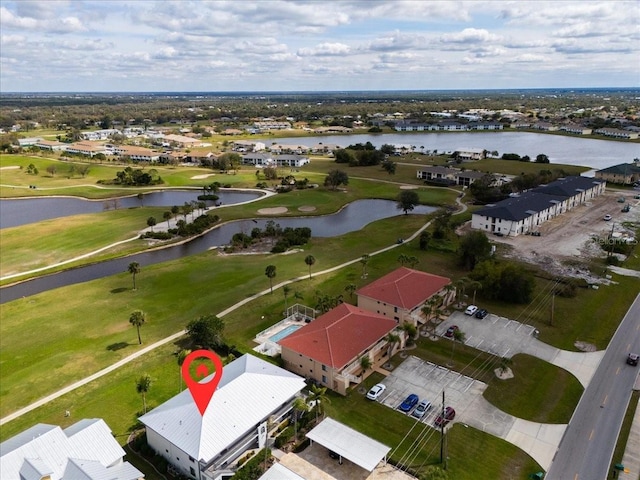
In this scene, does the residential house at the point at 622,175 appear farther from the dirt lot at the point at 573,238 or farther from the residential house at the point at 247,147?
the residential house at the point at 247,147

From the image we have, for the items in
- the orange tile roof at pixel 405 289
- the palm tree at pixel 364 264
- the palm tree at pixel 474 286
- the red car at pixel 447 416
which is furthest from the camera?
the palm tree at pixel 364 264

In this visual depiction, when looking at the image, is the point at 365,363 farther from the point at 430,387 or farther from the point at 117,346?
the point at 117,346

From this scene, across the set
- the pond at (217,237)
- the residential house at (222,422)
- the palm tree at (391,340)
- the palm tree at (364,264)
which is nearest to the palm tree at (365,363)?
the palm tree at (391,340)

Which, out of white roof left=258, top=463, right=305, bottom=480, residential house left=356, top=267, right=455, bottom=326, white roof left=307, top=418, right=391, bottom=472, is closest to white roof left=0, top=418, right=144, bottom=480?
white roof left=258, top=463, right=305, bottom=480

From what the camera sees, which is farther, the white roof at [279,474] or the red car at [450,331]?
the red car at [450,331]

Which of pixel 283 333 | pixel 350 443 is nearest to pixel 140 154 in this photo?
pixel 283 333

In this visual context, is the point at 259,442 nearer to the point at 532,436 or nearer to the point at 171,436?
the point at 171,436

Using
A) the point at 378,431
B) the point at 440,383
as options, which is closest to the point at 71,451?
the point at 378,431
